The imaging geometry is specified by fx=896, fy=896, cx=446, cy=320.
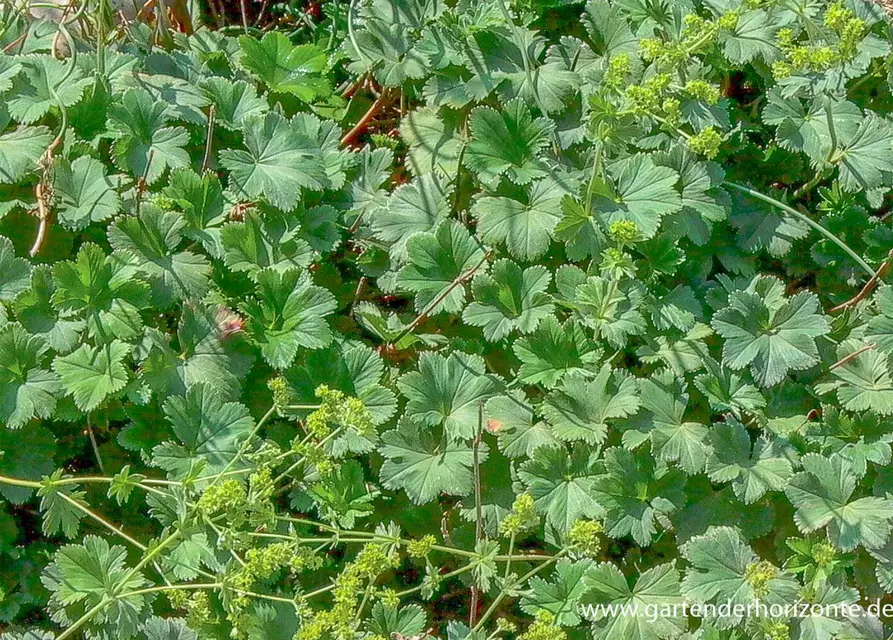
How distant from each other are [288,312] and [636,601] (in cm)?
115

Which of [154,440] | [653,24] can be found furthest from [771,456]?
[154,440]

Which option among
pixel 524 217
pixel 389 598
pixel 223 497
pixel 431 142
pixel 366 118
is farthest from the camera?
pixel 366 118

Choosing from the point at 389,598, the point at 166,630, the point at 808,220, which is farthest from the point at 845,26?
the point at 166,630

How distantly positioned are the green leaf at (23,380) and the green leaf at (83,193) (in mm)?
351

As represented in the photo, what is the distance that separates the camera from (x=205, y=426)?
7.39ft

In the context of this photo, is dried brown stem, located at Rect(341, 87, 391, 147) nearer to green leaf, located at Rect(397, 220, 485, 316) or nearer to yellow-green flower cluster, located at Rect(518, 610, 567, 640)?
green leaf, located at Rect(397, 220, 485, 316)

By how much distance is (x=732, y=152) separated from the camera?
2705 millimetres

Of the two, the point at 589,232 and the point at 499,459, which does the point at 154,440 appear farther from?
the point at 589,232

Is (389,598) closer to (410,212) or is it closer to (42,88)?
(410,212)

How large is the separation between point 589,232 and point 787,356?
0.61m

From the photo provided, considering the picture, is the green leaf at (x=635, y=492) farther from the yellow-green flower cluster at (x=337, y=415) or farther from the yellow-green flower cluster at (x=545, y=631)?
the yellow-green flower cluster at (x=337, y=415)

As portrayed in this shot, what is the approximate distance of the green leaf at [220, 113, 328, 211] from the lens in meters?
2.44

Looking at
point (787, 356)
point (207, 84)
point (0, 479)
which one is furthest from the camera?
point (207, 84)

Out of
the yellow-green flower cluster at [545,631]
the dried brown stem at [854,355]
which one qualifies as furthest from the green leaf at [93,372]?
the dried brown stem at [854,355]
